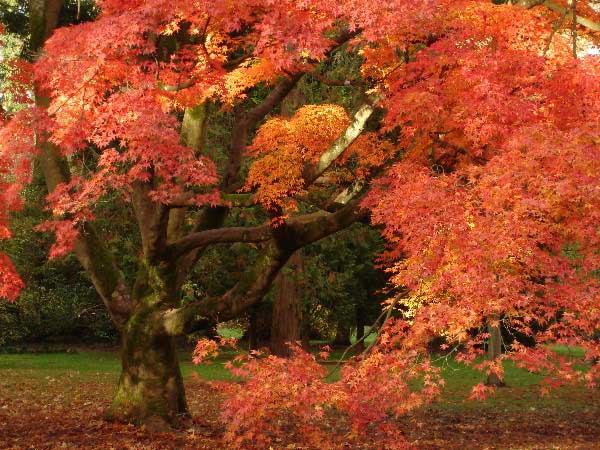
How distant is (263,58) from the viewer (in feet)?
33.7

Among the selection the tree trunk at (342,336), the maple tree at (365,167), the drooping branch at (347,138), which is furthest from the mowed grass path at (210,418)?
the tree trunk at (342,336)

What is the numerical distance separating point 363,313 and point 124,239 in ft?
41.2

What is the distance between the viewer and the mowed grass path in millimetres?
10430

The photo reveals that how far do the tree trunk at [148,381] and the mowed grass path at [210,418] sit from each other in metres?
0.29

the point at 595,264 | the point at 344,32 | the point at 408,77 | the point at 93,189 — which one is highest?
the point at 344,32

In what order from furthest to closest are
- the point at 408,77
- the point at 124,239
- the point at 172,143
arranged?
the point at 124,239
the point at 408,77
the point at 172,143

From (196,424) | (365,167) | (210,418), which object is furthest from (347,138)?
(210,418)

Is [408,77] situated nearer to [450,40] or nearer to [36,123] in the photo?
[450,40]

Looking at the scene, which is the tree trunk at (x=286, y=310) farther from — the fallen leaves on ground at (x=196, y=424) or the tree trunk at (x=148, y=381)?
the tree trunk at (x=148, y=381)

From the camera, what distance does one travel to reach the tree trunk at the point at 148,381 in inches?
443

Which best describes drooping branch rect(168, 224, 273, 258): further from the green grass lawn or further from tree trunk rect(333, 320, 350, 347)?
tree trunk rect(333, 320, 350, 347)

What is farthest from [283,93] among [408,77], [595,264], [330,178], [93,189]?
[595,264]

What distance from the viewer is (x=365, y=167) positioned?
37.3 ft

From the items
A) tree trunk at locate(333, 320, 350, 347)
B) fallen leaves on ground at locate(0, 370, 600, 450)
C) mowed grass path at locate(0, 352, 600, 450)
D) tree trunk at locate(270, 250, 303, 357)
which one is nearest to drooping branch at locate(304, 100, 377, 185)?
mowed grass path at locate(0, 352, 600, 450)
